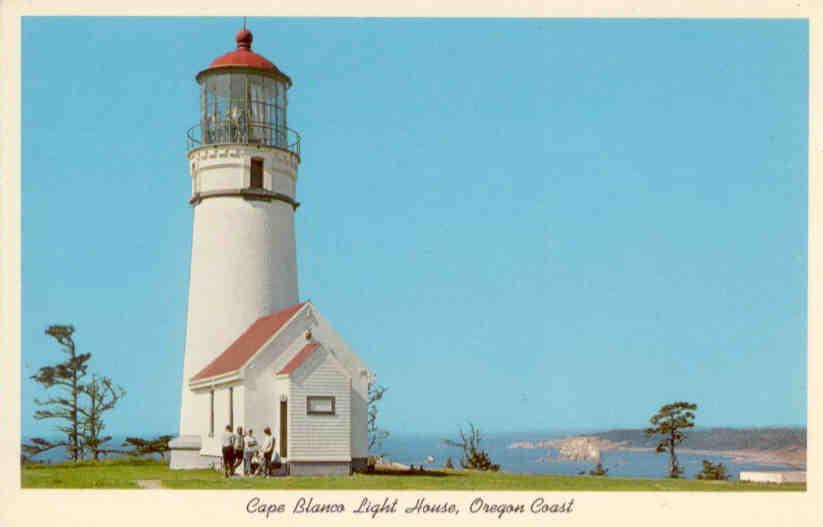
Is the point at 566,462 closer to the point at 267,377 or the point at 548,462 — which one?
the point at 548,462

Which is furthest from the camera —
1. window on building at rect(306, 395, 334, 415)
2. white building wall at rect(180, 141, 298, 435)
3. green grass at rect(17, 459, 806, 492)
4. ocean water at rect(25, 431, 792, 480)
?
white building wall at rect(180, 141, 298, 435)

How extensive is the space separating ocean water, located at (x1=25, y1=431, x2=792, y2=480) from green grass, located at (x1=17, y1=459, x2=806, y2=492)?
180 centimetres

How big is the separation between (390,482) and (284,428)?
93.7 inches

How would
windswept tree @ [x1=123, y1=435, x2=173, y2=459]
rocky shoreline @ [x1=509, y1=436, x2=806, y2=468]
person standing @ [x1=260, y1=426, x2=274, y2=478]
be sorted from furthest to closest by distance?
windswept tree @ [x1=123, y1=435, x2=173, y2=459]
rocky shoreline @ [x1=509, y1=436, x2=806, y2=468]
person standing @ [x1=260, y1=426, x2=274, y2=478]

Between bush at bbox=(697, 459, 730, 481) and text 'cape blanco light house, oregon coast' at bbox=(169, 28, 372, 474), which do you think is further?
text 'cape blanco light house, oregon coast' at bbox=(169, 28, 372, 474)

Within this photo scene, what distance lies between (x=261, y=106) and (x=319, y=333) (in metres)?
5.86

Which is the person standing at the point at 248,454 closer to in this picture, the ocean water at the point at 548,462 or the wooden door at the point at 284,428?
the wooden door at the point at 284,428

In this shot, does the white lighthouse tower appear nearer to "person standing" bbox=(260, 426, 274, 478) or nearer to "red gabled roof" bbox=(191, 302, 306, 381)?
"red gabled roof" bbox=(191, 302, 306, 381)

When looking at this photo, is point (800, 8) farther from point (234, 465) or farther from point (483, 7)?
point (234, 465)

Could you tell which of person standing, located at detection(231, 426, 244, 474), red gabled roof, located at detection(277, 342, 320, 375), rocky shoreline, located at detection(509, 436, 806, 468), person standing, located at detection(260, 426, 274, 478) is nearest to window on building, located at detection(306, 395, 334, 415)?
red gabled roof, located at detection(277, 342, 320, 375)

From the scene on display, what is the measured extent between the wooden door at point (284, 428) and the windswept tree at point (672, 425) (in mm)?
7517

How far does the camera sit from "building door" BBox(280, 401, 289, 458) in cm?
2614
